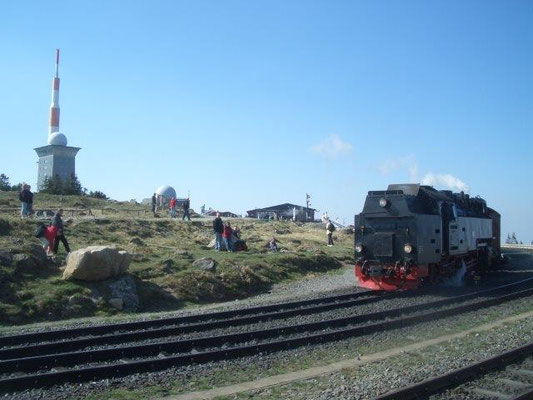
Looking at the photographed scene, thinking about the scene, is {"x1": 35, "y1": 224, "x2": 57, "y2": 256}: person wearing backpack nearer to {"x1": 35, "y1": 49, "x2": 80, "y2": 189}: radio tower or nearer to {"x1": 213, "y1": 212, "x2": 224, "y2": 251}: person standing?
{"x1": 213, "y1": 212, "x2": 224, "y2": 251}: person standing

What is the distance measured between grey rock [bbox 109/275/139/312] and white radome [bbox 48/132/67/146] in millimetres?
79386

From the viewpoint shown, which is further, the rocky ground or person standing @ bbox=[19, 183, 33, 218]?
person standing @ bbox=[19, 183, 33, 218]

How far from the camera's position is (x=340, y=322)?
1215 cm

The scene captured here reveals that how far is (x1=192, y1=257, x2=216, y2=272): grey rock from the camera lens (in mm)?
19452

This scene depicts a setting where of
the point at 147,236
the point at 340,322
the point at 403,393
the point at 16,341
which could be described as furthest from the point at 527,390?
the point at 147,236

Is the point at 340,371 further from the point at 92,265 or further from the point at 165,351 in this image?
the point at 92,265

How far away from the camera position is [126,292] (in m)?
15.9

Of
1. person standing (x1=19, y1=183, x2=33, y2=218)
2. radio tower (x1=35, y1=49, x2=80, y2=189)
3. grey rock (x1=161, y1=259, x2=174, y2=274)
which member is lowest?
grey rock (x1=161, y1=259, x2=174, y2=274)


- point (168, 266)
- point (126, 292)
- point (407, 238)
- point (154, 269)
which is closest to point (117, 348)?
point (126, 292)

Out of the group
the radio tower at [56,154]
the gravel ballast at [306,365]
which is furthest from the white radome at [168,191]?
the gravel ballast at [306,365]

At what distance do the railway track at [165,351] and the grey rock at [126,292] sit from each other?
5.44 metres

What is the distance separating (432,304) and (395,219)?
333 centimetres

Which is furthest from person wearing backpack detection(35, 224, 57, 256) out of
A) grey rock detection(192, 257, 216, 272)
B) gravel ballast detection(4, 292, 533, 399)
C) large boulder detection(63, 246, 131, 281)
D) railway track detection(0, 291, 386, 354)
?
gravel ballast detection(4, 292, 533, 399)

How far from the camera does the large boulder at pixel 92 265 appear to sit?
15789 millimetres
